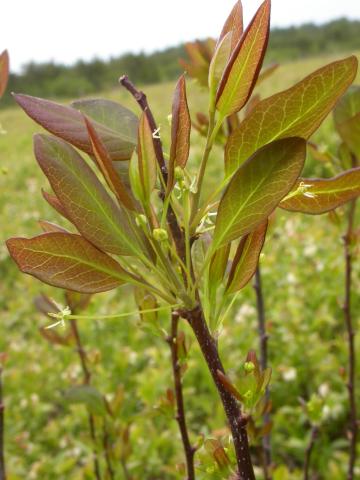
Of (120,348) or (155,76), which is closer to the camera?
(120,348)

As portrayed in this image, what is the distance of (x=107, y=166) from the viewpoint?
1.13 ft

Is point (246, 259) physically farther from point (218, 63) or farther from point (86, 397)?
point (86, 397)

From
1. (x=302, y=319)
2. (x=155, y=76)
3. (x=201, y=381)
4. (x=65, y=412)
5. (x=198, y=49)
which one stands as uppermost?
(x=155, y=76)

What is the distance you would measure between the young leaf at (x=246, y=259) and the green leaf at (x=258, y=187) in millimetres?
34

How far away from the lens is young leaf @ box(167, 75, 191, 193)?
1.21 ft

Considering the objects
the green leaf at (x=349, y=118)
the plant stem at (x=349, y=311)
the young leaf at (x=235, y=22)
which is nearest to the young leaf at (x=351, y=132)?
the green leaf at (x=349, y=118)

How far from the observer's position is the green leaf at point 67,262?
378 millimetres

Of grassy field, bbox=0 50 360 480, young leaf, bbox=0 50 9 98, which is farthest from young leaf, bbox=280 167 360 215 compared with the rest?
grassy field, bbox=0 50 360 480

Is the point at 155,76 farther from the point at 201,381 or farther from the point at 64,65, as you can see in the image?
the point at 201,381

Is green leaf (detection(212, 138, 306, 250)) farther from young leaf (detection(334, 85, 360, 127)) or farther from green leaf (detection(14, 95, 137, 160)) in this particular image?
young leaf (detection(334, 85, 360, 127))

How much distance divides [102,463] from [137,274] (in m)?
1.38

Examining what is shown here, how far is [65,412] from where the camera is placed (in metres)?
2.14

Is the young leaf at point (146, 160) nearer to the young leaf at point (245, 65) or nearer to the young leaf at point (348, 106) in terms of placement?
the young leaf at point (245, 65)

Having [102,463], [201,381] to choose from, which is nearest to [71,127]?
[102,463]
